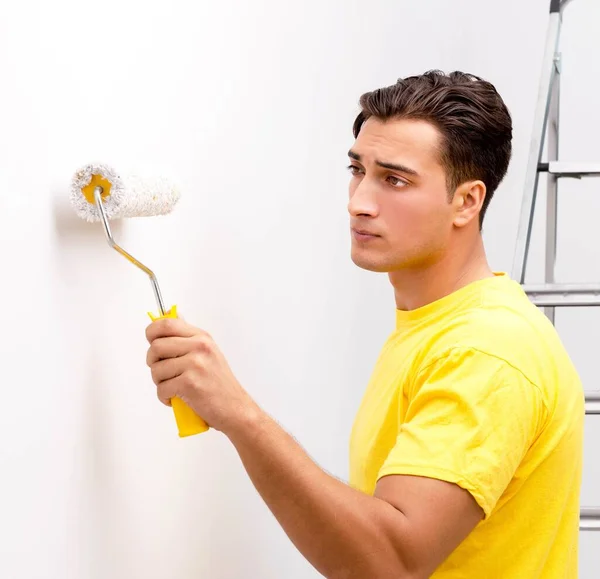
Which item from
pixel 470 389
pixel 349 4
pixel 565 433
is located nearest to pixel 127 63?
pixel 470 389

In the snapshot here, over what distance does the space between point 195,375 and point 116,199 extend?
0.67 ft

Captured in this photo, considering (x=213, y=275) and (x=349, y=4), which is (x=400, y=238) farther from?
(x=349, y=4)

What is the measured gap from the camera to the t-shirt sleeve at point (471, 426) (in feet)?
2.98

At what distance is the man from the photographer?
89 centimetres

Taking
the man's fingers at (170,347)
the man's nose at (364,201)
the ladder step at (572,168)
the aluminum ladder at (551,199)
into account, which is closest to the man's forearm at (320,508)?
the man's fingers at (170,347)

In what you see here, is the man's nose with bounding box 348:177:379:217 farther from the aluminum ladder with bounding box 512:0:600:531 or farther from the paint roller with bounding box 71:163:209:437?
the aluminum ladder with bounding box 512:0:600:531

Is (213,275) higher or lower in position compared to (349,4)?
lower

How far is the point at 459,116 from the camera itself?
1158 millimetres

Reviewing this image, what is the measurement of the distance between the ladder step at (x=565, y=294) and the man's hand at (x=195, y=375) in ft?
3.07

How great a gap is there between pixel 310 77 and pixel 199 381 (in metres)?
0.84

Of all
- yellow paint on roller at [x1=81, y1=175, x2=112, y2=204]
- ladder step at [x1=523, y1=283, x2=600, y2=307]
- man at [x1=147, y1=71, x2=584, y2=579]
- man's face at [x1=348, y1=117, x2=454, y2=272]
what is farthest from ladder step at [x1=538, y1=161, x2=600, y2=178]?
yellow paint on roller at [x1=81, y1=175, x2=112, y2=204]

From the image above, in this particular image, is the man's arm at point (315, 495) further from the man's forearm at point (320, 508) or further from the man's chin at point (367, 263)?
the man's chin at point (367, 263)

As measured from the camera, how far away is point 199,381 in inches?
35.2

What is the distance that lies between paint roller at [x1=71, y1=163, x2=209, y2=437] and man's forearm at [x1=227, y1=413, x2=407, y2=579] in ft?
0.21
